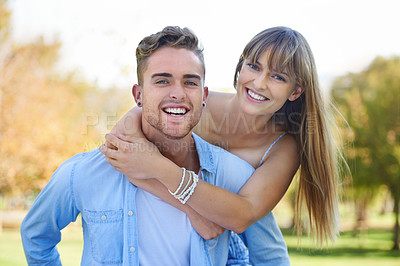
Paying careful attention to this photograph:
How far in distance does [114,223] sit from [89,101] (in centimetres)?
1673

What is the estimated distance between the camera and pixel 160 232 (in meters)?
2.17

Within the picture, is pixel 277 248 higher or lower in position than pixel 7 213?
higher

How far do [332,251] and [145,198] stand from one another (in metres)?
16.7

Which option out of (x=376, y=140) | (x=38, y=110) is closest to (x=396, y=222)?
(x=376, y=140)

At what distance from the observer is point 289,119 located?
3264 millimetres

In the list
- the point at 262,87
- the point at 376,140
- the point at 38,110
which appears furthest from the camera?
the point at 38,110

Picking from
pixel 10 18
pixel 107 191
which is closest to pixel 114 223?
pixel 107 191

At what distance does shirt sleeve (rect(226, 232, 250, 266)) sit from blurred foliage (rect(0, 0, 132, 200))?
13.4 m

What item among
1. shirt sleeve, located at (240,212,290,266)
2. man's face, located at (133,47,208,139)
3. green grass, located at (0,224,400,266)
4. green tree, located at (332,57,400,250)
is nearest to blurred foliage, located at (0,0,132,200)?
green grass, located at (0,224,400,266)

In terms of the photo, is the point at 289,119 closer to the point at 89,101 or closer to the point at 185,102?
the point at 185,102

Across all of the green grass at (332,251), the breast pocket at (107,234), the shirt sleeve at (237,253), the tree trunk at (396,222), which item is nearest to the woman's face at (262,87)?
the shirt sleeve at (237,253)

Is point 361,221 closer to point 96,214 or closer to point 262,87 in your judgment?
point 262,87

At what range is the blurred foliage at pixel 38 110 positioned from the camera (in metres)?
16.3

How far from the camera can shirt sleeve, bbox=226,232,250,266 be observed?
2537mm
